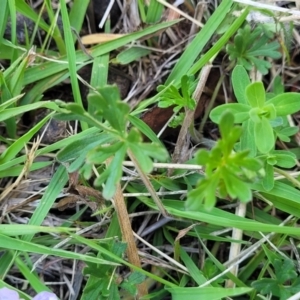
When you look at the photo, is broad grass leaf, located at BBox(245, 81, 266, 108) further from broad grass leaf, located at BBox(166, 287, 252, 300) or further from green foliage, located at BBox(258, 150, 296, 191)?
broad grass leaf, located at BBox(166, 287, 252, 300)

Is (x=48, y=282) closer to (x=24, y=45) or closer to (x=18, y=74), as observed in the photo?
(x=18, y=74)

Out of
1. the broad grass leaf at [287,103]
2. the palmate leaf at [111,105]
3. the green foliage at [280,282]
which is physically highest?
the palmate leaf at [111,105]

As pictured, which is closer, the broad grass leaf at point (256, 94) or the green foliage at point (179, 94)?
the broad grass leaf at point (256, 94)

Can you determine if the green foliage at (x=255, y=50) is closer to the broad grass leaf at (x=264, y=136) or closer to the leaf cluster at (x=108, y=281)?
the broad grass leaf at (x=264, y=136)

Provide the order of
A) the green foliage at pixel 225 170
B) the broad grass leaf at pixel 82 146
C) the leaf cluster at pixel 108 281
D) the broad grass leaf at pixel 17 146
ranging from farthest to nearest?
the broad grass leaf at pixel 17 146, the leaf cluster at pixel 108 281, the broad grass leaf at pixel 82 146, the green foliage at pixel 225 170

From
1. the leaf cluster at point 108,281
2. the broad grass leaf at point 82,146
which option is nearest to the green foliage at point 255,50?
the broad grass leaf at point 82,146

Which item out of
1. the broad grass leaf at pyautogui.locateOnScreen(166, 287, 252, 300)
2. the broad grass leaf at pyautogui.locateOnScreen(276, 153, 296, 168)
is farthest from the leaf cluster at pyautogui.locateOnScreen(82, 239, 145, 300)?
the broad grass leaf at pyautogui.locateOnScreen(276, 153, 296, 168)

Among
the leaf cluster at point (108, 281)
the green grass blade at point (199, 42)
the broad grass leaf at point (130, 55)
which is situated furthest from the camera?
the broad grass leaf at point (130, 55)
